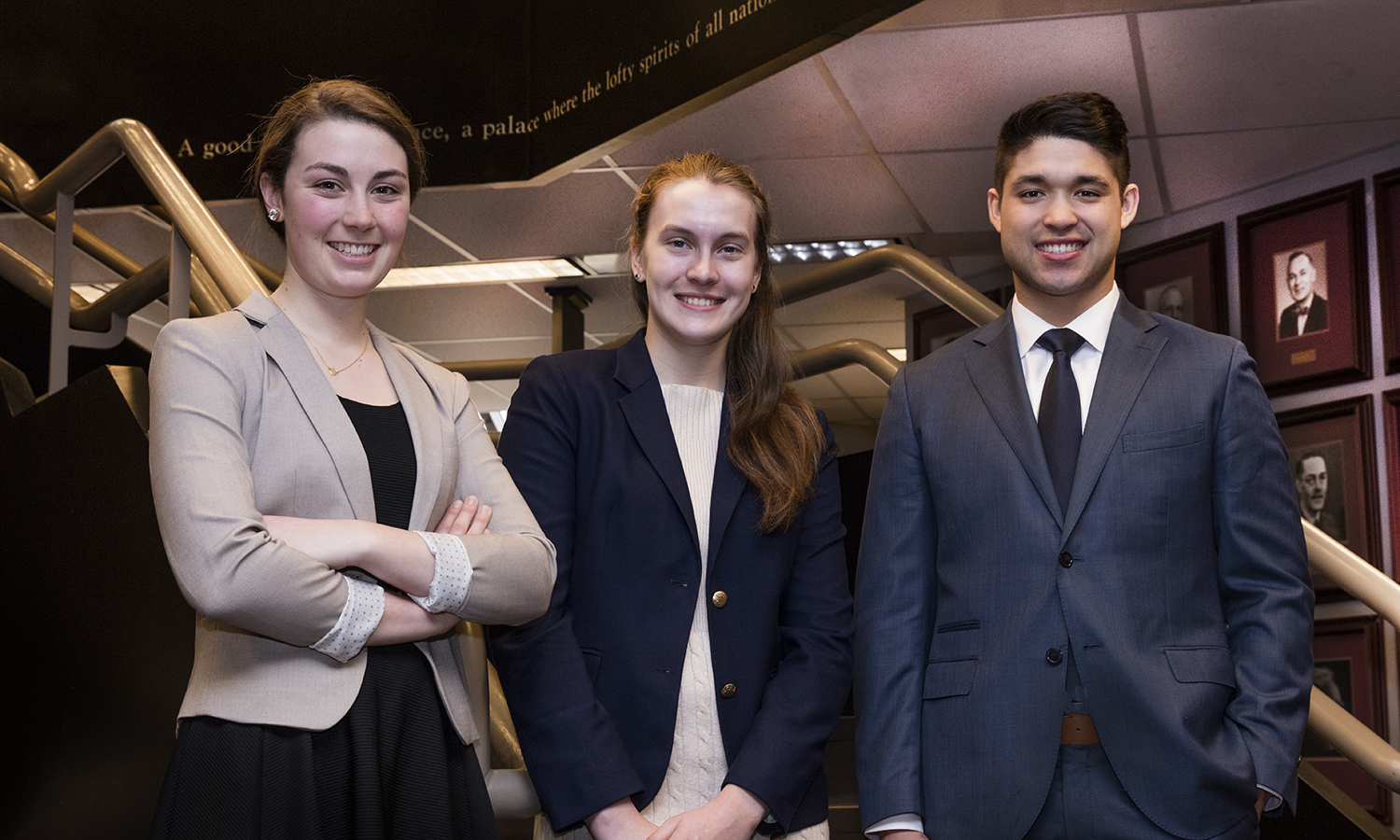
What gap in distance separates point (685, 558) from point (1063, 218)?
2.65 feet

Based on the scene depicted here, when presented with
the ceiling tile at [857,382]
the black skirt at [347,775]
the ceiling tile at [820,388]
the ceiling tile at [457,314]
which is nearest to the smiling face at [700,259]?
the black skirt at [347,775]

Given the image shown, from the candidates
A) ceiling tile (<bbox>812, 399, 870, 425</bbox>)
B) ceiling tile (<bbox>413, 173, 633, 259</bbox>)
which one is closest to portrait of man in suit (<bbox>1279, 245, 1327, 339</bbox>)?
ceiling tile (<bbox>413, 173, 633, 259</bbox>)

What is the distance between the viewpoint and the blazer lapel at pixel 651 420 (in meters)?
1.94

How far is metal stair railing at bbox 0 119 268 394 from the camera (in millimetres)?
Result: 2680

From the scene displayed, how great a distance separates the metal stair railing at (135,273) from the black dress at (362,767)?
113 centimetres

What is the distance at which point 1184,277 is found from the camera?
5977 millimetres

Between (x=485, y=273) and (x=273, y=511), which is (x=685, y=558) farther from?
(x=485, y=273)

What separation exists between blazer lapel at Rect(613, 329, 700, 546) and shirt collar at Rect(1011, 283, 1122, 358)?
0.56 meters

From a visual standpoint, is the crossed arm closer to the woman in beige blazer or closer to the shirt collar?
the woman in beige blazer

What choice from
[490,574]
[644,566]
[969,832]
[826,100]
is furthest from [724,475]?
[826,100]

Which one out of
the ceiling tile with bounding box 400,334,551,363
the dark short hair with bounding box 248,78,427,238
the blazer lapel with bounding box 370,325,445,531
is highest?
the ceiling tile with bounding box 400,334,551,363

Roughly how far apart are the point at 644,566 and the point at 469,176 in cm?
241

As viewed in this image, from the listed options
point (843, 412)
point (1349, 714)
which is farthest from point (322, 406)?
point (843, 412)

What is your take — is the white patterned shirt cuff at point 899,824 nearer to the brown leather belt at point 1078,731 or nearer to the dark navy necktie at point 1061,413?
the brown leather belt at point 1078,731
